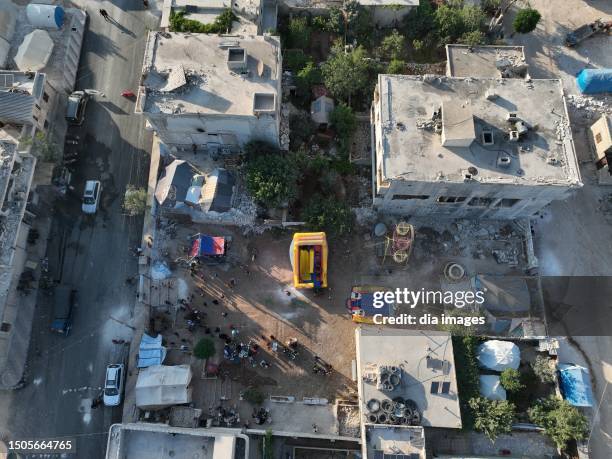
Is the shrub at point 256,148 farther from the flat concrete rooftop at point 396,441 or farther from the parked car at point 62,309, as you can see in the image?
the flat concrete rooftop at point 396,441

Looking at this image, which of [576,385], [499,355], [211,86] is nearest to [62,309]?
[211,86]

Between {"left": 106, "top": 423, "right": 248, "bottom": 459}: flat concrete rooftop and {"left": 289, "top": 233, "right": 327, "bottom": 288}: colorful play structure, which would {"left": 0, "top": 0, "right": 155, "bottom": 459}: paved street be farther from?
{"left": 289, "top": 233, "right": 327, "bottom": 288}: colorful play structure

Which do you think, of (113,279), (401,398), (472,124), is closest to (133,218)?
(113,279)

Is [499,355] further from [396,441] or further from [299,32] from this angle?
[299,32]

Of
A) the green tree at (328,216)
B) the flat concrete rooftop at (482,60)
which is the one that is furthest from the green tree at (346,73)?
the green tree at (328,216)

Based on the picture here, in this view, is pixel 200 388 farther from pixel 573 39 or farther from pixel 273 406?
pixel 573 39
